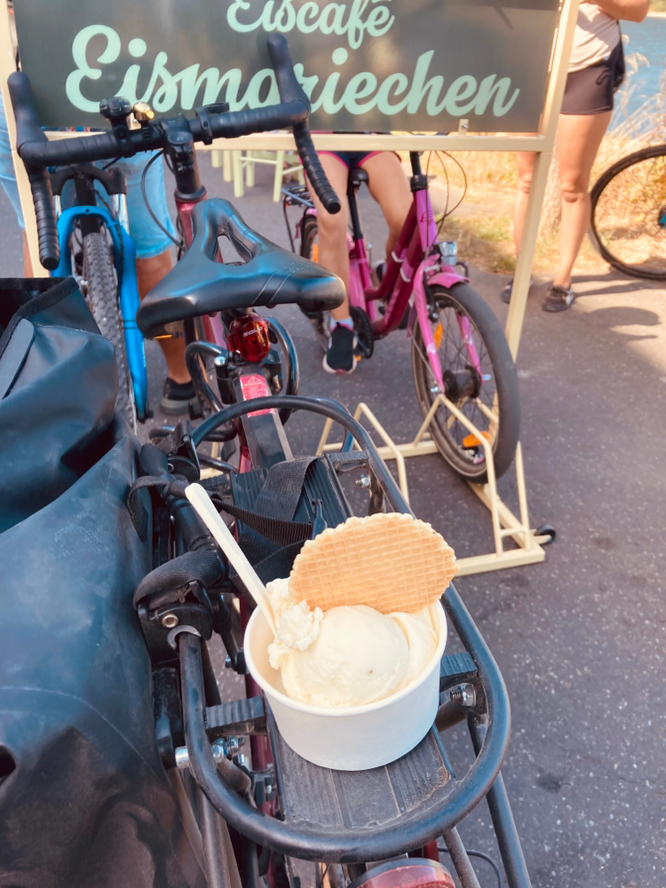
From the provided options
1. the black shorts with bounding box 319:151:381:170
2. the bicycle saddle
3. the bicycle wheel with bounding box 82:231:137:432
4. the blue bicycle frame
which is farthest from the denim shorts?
the bicycle saddle

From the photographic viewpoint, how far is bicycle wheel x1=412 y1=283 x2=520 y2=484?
232 centimetres

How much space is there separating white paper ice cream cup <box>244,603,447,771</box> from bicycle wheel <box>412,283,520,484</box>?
1.72 m

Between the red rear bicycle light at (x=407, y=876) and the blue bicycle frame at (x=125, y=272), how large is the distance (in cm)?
195

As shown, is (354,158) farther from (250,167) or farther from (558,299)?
(250,167)

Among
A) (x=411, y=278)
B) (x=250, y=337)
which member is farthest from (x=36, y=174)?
(x=411, y=278)

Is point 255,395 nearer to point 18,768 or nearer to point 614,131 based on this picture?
point 18,768

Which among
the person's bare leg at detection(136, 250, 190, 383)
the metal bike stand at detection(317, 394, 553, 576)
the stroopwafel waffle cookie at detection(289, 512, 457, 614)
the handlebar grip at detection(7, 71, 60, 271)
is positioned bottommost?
the metal bike stand at detection(317, 394, 553, 576)

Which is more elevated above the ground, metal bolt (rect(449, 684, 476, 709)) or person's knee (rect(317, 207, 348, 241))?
metal bolt (rect(449, 684, 476, 709))

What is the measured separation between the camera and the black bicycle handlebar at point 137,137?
1.41m

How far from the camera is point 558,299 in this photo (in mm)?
4238

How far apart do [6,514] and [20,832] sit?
1.14ft

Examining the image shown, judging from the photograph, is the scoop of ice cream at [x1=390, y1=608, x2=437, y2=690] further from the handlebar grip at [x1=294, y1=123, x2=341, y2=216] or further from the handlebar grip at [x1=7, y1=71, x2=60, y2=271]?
the handlebar grip at [x1=294, y1=123, x2=341, y2=216]

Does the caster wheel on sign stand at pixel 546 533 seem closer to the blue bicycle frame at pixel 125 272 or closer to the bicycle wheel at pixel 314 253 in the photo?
the blue bicycle frame at pixel 125 272

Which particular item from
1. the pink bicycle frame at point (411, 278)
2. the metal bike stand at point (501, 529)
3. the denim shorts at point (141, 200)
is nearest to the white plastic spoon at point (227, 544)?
the metal bike stand at point (501, 529)
